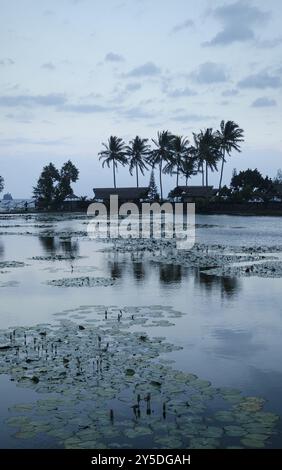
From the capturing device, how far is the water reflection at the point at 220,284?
608 inches

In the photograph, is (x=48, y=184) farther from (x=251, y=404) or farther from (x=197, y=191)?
(x=251, y=404)

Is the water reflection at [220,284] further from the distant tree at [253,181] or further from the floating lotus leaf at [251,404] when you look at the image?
the distant tree at [253,181]

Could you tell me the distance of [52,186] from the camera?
3834 inches

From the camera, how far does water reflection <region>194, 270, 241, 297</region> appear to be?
15.4 m

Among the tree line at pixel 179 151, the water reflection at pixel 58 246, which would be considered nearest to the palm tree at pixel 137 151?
the tree line at pixel 179 151

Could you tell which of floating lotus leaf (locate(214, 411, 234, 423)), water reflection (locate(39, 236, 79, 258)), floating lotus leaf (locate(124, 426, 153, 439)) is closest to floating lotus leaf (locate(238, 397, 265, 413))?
floating lotus leaf (locate(214, 411, 234, 423))

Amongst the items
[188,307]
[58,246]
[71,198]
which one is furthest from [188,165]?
[188,307]

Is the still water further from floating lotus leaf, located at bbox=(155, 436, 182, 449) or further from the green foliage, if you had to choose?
the green foliage

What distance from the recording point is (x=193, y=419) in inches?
258

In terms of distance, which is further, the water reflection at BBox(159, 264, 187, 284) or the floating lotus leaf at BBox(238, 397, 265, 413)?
the water reflection at BBox(159, 264, 187, 284)

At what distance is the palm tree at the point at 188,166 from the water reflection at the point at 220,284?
7720 centimetres

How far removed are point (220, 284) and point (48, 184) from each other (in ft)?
271

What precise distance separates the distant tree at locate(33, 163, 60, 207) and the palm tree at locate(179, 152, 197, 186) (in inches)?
911
